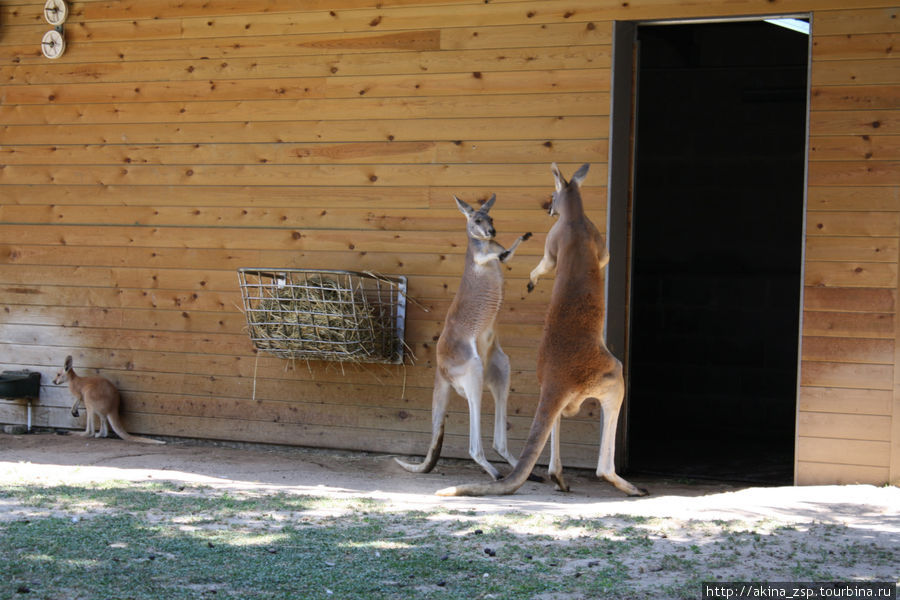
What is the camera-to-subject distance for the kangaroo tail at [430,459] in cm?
659

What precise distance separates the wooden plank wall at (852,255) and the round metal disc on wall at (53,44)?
241 inches

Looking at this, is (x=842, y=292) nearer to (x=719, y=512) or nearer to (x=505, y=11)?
(x=719, y=512)

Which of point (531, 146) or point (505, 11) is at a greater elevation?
point (505, 11)

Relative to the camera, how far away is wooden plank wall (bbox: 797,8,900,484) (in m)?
6.33

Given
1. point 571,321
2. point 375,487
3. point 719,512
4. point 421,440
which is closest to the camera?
point 719,512

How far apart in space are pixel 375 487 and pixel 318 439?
1.55 m

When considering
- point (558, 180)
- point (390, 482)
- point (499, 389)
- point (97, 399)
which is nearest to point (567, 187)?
point (558, 180)

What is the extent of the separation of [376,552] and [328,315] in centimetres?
288

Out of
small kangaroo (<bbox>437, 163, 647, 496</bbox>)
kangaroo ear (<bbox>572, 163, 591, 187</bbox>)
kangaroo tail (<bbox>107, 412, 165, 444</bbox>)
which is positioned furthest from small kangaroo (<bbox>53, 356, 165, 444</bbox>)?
kangaroo ear (<bbox>572, 163, 591, 187</bbox>)

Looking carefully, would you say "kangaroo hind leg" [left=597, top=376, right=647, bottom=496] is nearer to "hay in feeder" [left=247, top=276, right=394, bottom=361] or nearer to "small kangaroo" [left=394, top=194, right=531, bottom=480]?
"small kangaroo" [left=394, top=194, right=531, bottom=480]

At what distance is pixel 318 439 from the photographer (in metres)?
7.64

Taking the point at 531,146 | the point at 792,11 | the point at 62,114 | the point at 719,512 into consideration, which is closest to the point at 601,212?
the point at 531,146

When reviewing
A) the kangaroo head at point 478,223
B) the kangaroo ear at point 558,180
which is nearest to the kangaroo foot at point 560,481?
the kangaroo head at point 478,223

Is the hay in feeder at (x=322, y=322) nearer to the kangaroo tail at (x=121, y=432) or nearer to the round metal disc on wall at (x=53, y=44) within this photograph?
the kangaroo tail at (x=121, y=432)
